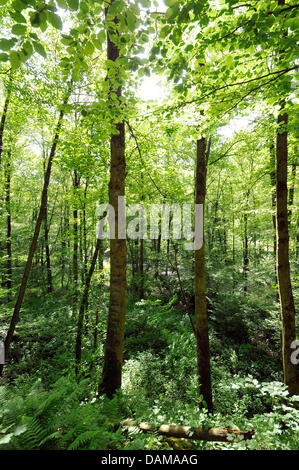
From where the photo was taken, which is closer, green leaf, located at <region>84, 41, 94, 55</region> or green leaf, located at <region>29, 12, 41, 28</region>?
green leaf, located at <region>29, 12, 41, 28</region>

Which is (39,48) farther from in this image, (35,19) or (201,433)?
(201,433)

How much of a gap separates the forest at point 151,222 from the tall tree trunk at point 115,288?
26 mm

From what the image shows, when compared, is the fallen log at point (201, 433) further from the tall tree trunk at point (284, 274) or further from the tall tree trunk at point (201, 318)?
the tall tree trunk at point (284, 274)

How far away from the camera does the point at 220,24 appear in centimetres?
258

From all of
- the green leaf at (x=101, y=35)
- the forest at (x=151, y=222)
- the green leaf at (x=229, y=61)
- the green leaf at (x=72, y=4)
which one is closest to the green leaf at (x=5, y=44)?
the forest at (x=151, y=222)

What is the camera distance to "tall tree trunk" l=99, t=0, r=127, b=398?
3613mm

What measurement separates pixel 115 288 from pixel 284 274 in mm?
3848

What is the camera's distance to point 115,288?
3768 mm

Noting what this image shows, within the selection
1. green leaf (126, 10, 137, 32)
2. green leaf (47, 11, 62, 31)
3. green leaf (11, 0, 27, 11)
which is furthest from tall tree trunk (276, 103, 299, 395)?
green leaf (11, 0, 27, 11)

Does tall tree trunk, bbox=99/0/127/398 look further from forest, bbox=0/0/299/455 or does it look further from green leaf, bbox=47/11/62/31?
green leaf, bbox=47/11/62/31

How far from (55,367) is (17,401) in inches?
317

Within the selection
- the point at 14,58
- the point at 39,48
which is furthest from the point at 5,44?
the point at 39,48

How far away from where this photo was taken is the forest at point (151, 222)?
2.21 meters

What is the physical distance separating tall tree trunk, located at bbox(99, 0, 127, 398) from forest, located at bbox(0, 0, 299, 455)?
26 millimetres
